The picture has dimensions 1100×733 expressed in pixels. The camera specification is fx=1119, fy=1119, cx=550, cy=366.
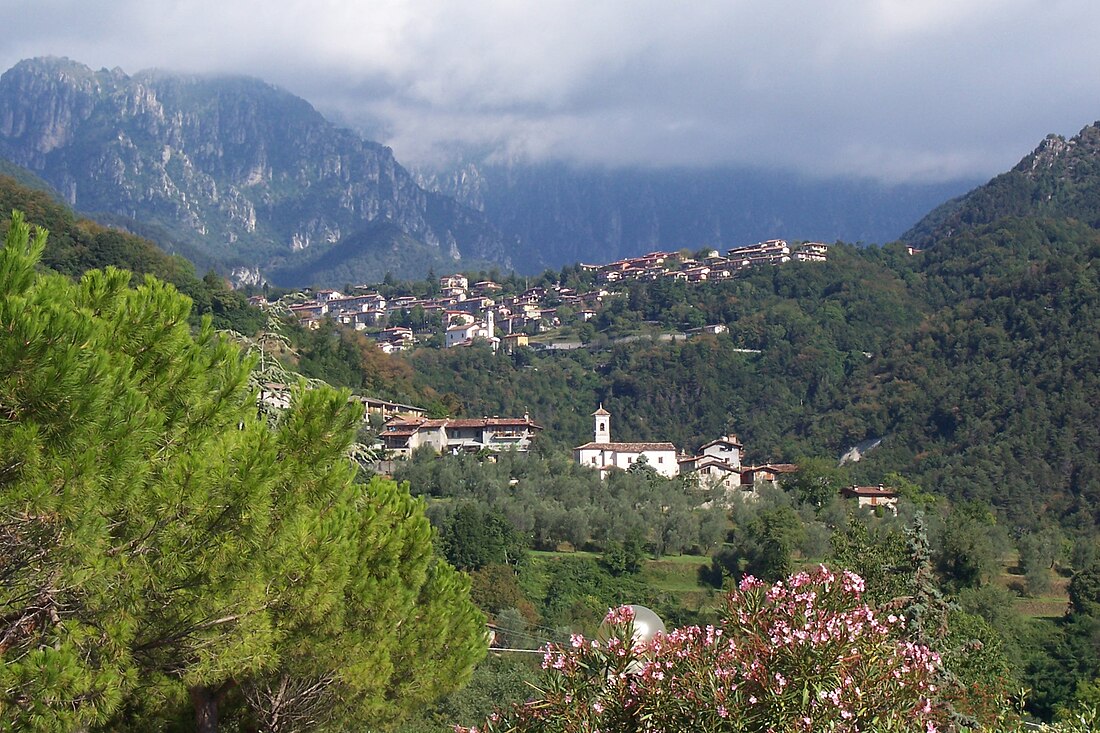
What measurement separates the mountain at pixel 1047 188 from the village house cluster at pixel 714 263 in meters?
15.1

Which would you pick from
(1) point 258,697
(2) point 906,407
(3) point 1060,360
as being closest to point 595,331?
(2) point 906,407

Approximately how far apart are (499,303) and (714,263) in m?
19.9

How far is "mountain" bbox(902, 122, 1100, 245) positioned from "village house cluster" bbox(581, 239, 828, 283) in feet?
49.5

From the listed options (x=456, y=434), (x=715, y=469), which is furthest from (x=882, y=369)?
(x=456, y=434)

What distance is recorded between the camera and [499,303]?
103 m

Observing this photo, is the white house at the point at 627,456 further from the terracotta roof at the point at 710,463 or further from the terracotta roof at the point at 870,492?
the terracotta roof at the point at 870,492

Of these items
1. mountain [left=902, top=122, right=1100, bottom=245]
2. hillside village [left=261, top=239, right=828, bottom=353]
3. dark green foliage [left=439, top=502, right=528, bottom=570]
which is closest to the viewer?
dark green foliage [left=439, top=502, right=528, bottom=570]

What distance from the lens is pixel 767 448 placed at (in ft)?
213

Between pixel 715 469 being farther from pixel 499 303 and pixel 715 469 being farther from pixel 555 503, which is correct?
pixel 499 303

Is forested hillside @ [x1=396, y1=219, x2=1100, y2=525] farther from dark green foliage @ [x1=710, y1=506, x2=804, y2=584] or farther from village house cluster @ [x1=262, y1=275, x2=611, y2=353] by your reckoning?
dark green foliage @ [x1=710, y1=506, x2=804, y2=584]

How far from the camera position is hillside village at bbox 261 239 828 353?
9100cm

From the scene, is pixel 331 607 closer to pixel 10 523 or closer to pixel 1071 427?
pixel 10 523

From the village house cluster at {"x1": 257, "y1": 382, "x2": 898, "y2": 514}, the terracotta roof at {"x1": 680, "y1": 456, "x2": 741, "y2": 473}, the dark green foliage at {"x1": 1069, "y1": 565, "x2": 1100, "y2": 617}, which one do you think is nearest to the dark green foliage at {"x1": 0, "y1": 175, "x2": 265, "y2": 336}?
the village house cluster at {"x1": 257, "y1": 382, "x2": 898, "y2": 514}

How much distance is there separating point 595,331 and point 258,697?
83.0 m
